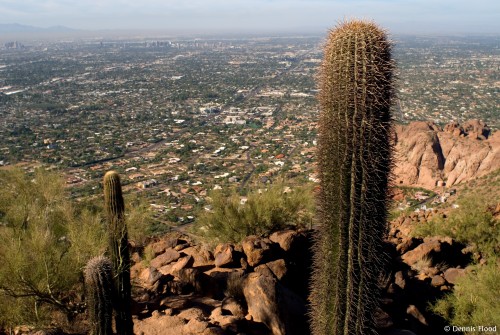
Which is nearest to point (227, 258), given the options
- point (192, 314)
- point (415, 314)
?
point (192, 314)

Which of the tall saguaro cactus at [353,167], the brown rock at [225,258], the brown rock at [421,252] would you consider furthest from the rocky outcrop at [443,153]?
the tall saguaro cactus at [353,167]

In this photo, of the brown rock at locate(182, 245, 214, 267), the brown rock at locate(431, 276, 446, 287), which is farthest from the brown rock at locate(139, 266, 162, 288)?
the brown rock at locate(431, 276, 446, 287)

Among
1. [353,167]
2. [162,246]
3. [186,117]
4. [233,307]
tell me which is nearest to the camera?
[353,167]

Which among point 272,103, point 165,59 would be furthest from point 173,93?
point 165,59

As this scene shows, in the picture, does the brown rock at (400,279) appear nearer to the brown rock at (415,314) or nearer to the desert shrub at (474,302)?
the desert shrub at (474,302)

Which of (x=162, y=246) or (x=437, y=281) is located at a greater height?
(x=162, y=246)

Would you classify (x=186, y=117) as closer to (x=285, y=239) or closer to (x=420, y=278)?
(x=285, y=239)
